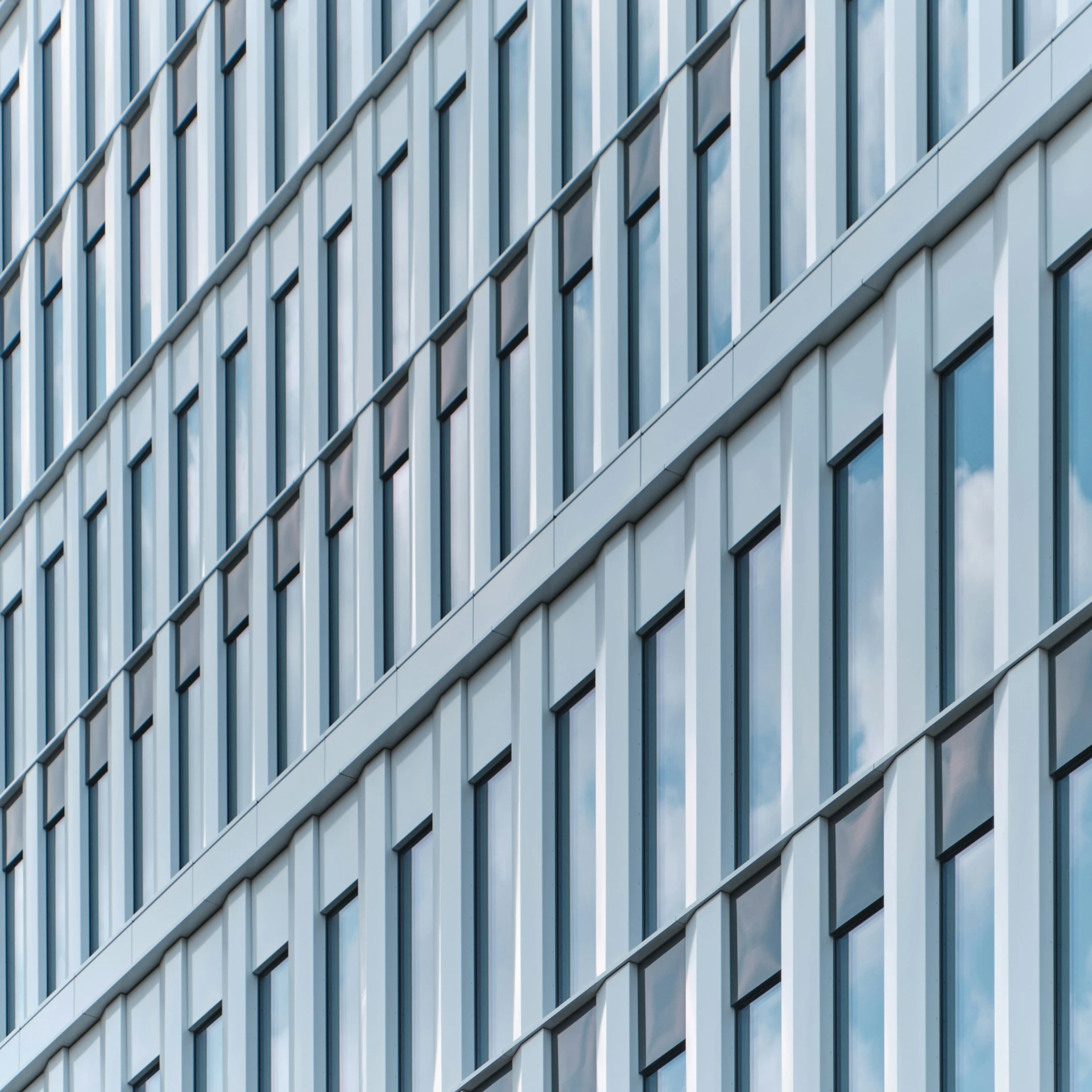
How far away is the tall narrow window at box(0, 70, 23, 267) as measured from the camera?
43.5m

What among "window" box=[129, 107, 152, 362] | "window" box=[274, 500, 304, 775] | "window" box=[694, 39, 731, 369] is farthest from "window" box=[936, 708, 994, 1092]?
"window" box=[129, 107, 152, 362]

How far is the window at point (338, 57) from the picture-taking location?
116ft

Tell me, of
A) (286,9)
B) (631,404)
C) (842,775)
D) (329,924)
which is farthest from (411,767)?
(286,9)

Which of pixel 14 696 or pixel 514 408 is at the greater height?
pixel 14 696

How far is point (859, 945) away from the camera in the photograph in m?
25.6

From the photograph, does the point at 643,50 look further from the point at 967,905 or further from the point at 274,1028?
the point at 274,1028

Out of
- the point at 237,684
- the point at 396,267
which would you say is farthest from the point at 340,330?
the point at 237,684

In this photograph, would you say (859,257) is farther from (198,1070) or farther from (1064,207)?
(198,1070)

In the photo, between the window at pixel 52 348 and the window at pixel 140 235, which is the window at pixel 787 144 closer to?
the window at pixel 140 235

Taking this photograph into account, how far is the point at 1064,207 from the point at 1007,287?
0.81m

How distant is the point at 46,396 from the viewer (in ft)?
139

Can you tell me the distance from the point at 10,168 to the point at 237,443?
9024mm

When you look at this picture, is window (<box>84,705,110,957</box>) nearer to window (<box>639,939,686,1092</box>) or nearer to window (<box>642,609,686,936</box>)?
window (<box>642,609,686,936</box>)

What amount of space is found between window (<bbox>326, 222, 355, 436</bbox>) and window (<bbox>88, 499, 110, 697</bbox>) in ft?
19.3
